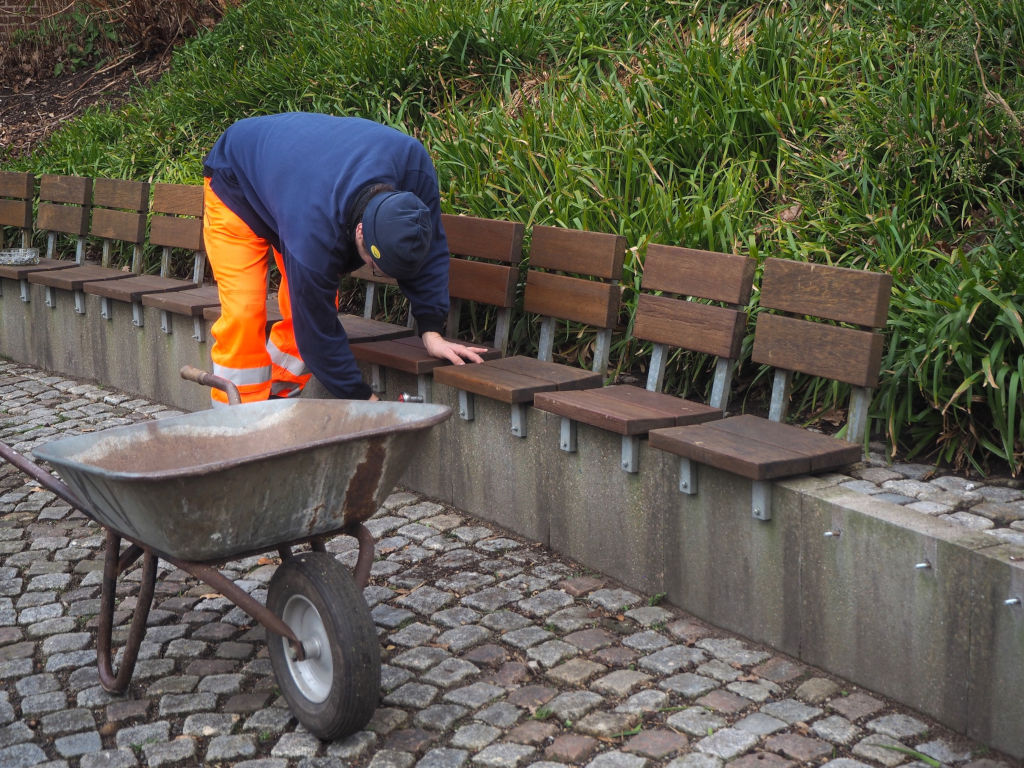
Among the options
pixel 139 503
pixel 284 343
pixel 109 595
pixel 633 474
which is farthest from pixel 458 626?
pixel 284 343

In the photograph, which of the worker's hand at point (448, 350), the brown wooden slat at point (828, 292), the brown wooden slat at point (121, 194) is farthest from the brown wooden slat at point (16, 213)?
the brown wooden slat at point (828, 292)

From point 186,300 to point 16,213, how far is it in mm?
2985

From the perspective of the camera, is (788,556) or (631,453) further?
(631,453)

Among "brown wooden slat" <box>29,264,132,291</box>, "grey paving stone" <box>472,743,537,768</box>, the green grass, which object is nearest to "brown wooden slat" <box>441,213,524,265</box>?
the green grass

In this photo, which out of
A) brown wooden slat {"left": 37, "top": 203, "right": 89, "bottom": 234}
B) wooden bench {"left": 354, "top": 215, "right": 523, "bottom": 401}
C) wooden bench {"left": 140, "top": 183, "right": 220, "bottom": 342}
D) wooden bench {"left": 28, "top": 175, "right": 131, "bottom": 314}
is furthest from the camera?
brown wooden slat {"left": 37, "top": 203, "right": 89, "bottom": 234}

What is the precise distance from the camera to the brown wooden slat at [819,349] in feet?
12.2

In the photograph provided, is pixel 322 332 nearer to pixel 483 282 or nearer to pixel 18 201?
pixel 483 282

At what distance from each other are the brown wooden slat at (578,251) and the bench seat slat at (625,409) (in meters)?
0.58

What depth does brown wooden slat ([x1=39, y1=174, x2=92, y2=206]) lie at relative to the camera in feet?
25.4

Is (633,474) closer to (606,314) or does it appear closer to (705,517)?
(705,517)

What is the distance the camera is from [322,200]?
12.9 feet

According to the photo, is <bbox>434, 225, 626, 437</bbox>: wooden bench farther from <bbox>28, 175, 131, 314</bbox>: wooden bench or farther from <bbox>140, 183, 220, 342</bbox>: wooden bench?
<bbox>28, 175, 131, 314</bbox>: wooden bench

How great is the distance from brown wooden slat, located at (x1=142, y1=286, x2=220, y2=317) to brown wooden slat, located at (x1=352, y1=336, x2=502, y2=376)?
1.29 metres

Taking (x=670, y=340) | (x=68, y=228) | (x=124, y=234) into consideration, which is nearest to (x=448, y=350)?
(x=670, y=340)
